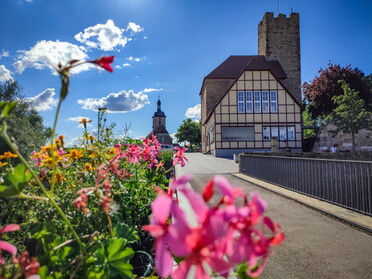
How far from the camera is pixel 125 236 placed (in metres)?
1.06

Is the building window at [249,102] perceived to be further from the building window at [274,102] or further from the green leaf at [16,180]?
the green leaf at [16,180]

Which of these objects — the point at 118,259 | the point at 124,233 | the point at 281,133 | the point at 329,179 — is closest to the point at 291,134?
the point at 281,133

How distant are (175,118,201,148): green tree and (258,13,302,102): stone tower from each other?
99.3 feet

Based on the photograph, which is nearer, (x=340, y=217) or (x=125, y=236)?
(x=125, y=236)

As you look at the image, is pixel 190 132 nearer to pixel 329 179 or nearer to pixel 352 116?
pixel 352 116

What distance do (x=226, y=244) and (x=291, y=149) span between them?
25.4 meters

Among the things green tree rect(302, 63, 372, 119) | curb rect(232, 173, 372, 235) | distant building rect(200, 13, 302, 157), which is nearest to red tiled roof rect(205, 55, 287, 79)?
green tree rect(302, 63, 372, 119)

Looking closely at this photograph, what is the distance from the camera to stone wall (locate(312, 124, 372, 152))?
82.5 ft

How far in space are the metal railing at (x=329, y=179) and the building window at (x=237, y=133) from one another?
14.7 metres

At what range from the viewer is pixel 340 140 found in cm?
2597

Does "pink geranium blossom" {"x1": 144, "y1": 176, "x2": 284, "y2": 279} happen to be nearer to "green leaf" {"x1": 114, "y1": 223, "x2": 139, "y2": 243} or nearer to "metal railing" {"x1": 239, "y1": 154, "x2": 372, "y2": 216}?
"green leaf" {"x1": 114, "y1": 223, "x2": 139, "y2": 243}

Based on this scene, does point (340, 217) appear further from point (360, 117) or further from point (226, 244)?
point (360, 117)

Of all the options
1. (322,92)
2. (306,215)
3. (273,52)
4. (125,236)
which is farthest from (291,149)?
(125,236)

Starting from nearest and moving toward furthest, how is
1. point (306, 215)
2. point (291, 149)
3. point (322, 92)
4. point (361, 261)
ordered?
1. point (361, 261)
2. point (306, 215)
3. point (291, 149)
4. point (322, 92)
